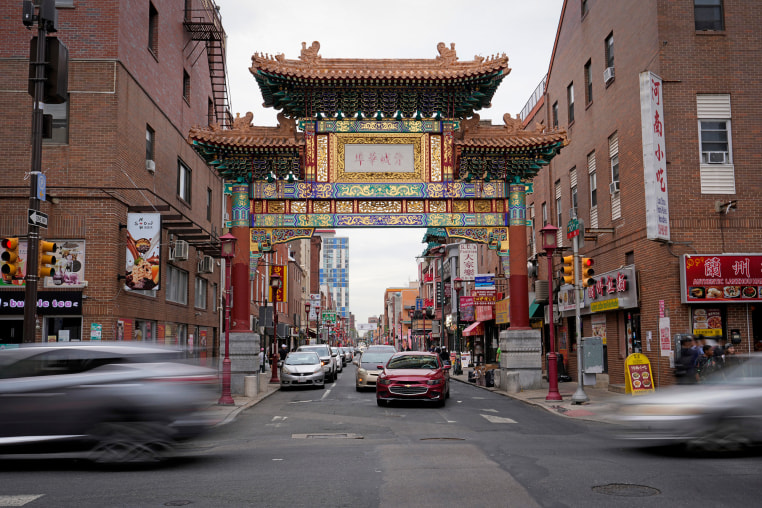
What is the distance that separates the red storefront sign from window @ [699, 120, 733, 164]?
3054 mm

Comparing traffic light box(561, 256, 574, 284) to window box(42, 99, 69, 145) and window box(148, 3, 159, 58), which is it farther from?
window box(148, 3, 159, 58)

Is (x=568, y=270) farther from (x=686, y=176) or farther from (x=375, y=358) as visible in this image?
(x=375, y=358)

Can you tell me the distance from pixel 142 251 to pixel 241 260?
376 centimetres

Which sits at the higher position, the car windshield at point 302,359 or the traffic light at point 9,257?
the traffic light at point 9,257

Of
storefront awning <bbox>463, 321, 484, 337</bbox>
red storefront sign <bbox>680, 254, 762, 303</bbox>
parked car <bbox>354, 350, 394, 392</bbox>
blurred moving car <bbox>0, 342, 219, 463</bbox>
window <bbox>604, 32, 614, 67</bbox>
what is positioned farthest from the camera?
storefront awning <bbox>463, 321, 484, 337</bbox>

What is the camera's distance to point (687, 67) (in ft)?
66.7

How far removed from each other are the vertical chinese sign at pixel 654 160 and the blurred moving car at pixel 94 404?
547 inches

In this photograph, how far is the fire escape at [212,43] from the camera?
104 ft

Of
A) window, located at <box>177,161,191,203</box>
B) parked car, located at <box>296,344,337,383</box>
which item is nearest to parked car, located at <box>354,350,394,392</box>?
parked car, located at <box>296,344,337,383</box>

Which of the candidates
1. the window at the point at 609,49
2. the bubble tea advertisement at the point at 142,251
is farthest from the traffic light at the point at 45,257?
the window at the point at 609,49

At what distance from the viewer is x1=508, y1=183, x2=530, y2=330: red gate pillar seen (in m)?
24.6

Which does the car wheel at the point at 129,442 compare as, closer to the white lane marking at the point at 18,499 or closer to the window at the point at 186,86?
the white lane marking at the point at 18,499

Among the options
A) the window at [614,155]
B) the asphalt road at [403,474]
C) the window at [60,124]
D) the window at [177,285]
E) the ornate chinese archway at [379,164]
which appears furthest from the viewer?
the window at [177,285]

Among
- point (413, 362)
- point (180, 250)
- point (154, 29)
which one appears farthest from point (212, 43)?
point (413, 362)
